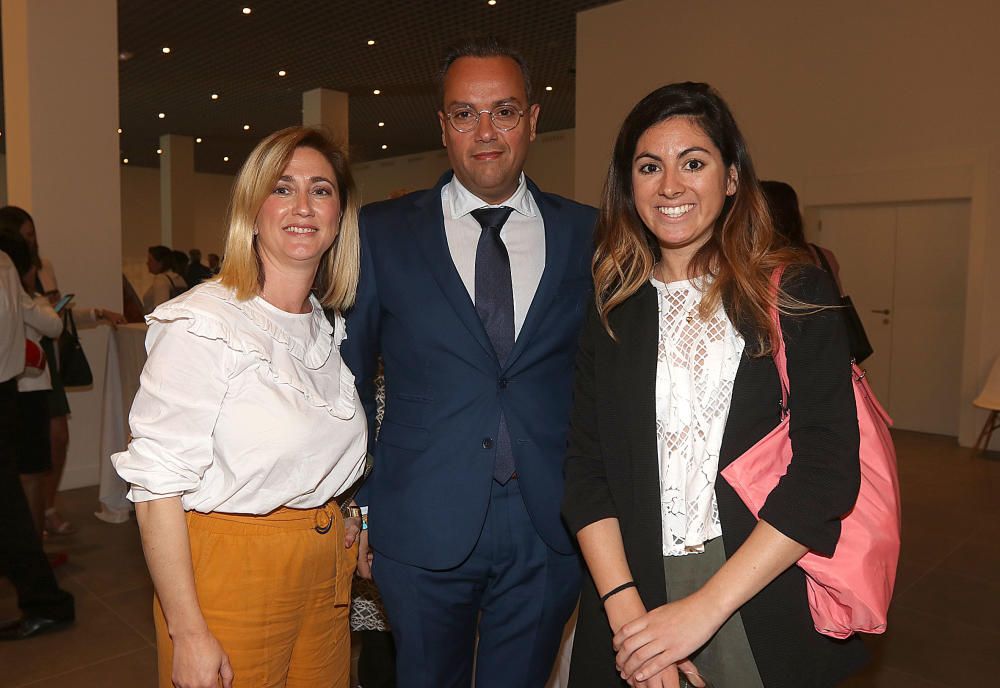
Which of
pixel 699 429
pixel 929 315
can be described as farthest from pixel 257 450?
pixel 929 315

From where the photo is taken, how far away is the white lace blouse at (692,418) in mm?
1446

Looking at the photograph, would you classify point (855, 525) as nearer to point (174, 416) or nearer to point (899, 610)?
point (174, 416)

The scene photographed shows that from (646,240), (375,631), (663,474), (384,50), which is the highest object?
(384,50)

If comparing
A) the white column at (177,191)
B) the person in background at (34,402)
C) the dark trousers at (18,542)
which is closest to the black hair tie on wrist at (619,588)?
the dark trousers at (18,542)

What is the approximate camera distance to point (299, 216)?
1.73 meters

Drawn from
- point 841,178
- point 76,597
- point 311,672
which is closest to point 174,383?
point 311,672

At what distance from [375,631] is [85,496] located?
3.71m

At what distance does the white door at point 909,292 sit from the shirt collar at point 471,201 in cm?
733

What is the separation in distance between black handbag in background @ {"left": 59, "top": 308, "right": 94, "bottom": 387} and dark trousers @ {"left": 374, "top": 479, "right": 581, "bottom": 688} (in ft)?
11.5

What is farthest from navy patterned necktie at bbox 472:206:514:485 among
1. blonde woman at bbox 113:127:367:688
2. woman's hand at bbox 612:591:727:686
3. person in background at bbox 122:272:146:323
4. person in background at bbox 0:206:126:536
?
person in background at bbox 122:272:146:323

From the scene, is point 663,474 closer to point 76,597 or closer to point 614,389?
point 614,389

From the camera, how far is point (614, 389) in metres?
1.56

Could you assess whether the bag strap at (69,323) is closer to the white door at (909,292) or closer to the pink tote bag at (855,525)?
the pink tote bag at (855,525)

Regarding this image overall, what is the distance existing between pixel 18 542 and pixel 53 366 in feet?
4.44
